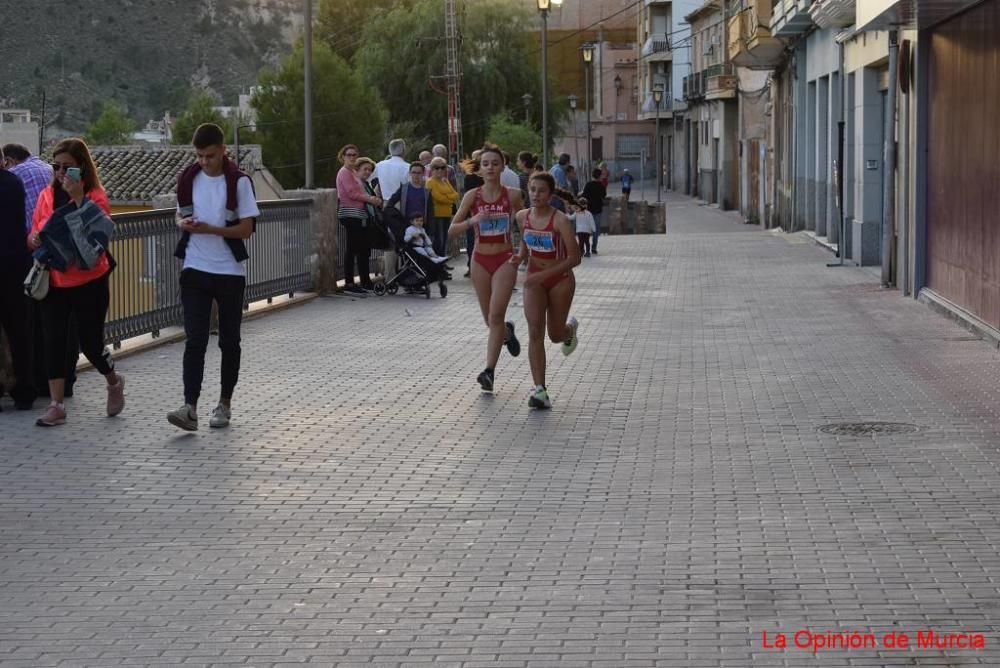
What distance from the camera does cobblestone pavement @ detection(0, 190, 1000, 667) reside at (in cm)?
565

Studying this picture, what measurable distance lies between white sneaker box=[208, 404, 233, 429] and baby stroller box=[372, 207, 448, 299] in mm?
10104

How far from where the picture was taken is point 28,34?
162 metres

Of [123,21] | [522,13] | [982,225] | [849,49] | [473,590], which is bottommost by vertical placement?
[473,590]

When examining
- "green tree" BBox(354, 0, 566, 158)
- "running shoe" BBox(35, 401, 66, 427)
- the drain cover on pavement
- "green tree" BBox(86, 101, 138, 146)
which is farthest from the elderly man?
"green tree" BBox(86, 101, 138, 146)

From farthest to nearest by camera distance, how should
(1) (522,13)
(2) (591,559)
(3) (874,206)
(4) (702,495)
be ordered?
(1) (522,13) → (3) (874,206) → (4) (702,495) → (2) (591,559)

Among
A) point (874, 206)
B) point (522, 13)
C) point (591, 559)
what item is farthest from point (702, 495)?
point (522, 13)

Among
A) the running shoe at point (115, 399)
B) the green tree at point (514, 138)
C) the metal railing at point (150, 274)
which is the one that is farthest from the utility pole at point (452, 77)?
the running shoe at point (115, 399)

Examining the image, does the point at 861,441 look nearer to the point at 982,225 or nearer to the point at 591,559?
the point at 591,559

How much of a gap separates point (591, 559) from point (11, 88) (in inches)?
6346

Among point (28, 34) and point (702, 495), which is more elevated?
point (28, 34)

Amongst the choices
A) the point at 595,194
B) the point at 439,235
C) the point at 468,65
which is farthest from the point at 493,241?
the point at 468,65

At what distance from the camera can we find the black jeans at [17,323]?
35.6ft

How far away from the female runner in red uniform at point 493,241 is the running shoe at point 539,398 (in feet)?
2.48

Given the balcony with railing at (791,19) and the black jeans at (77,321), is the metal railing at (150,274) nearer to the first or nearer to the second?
the black jeans at (77,321)
